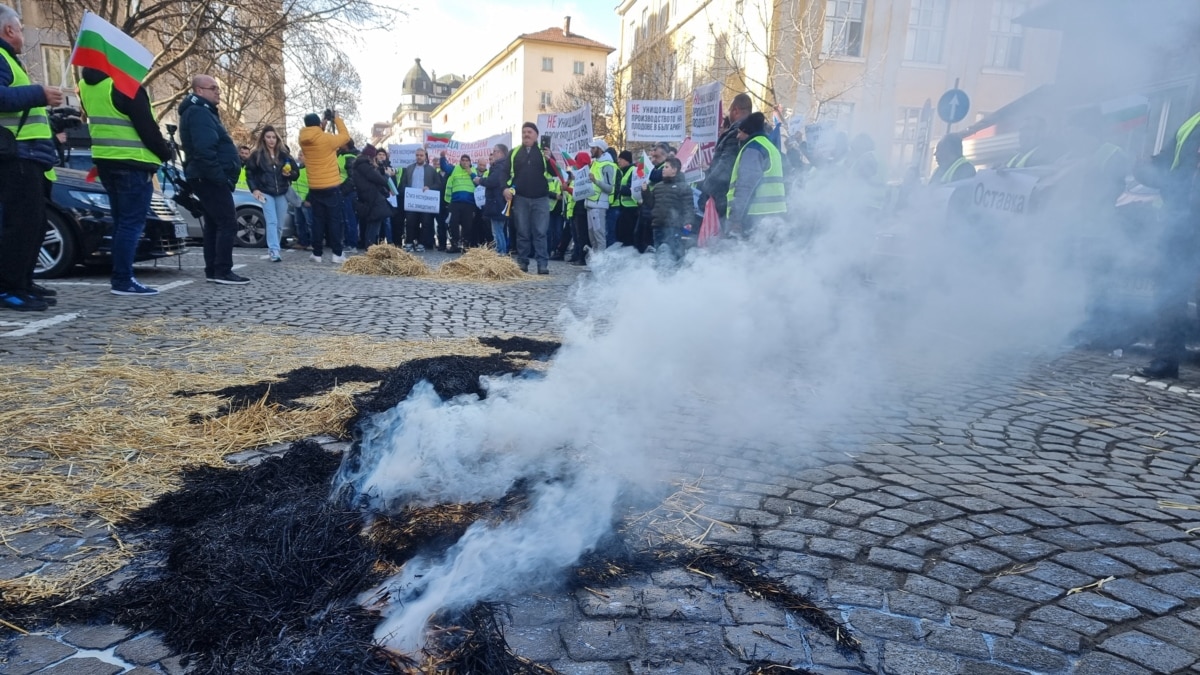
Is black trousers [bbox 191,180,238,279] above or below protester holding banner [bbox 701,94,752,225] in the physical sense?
below

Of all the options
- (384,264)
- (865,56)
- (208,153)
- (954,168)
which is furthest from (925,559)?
(865,56)

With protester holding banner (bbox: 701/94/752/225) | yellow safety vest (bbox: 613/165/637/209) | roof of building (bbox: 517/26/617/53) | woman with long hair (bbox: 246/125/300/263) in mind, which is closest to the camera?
protester holding banner (bbox: 701/94/752/225)

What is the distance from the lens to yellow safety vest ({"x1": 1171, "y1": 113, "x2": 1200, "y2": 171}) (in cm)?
513

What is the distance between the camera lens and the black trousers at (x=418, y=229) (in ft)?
51.6

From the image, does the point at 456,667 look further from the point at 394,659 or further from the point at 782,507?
the point at 782,507

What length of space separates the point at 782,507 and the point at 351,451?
5.93ft

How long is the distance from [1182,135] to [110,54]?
8980 mm

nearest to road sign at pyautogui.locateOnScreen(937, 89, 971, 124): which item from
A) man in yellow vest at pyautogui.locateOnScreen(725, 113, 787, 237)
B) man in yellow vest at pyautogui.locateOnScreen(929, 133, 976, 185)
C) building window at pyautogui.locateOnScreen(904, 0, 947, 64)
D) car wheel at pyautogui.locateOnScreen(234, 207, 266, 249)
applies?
man in yellow vest at pyautogui.locateOnScreen(929, 133, 976, 185)

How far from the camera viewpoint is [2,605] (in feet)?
6.49

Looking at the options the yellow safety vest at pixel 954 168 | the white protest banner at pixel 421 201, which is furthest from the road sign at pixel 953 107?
the white protest banner at pixel 421 201

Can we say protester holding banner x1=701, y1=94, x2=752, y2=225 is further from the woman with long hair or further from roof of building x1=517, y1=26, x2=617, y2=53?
roof of building x1=517, y1=26, x2=617, y2=53

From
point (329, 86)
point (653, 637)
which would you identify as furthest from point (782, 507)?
point (329, 86)

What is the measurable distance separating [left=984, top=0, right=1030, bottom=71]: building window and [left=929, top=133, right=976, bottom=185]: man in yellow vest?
5.13 feet

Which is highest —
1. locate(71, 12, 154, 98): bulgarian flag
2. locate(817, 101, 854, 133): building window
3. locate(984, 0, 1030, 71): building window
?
locate(817, 101, 854, 133): building window
